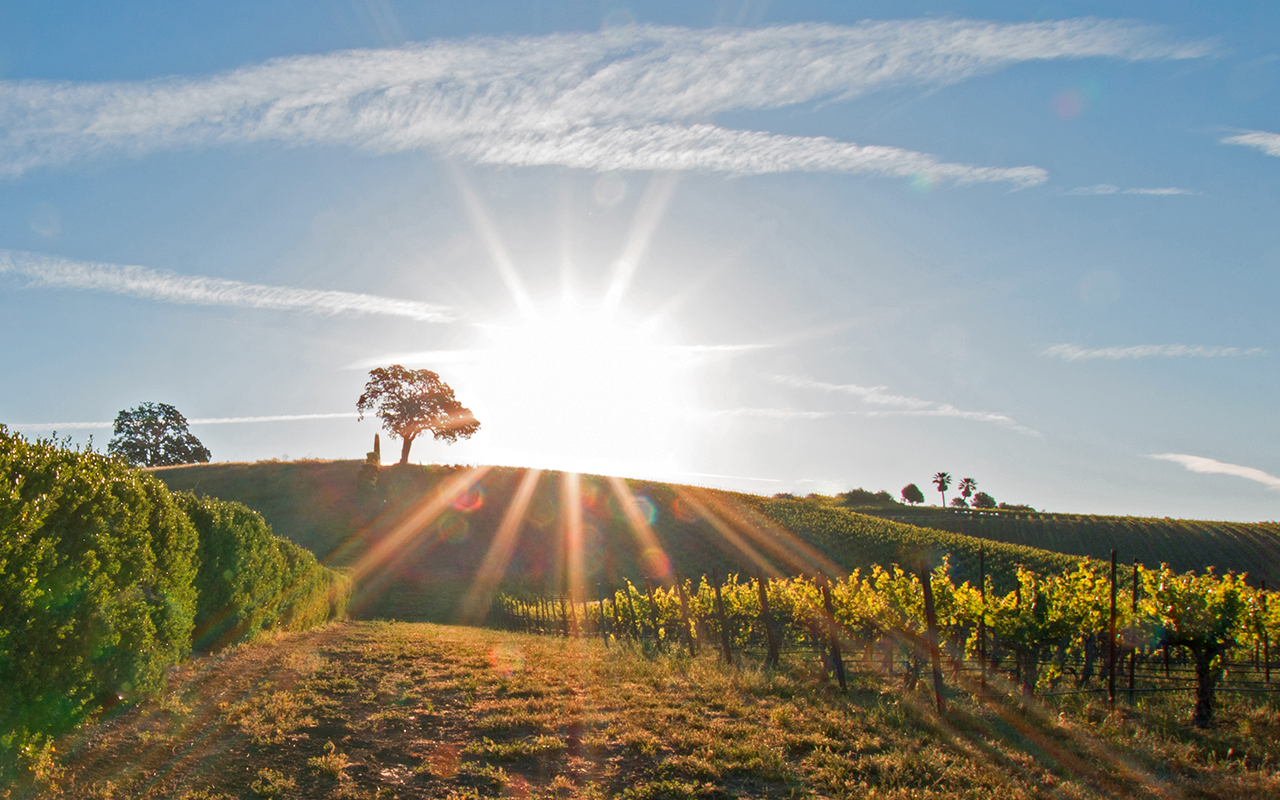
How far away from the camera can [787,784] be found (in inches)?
302

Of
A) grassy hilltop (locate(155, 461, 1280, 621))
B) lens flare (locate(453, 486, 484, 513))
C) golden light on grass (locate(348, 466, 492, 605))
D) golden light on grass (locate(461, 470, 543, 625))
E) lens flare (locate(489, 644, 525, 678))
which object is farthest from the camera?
lens flare (locate(453, 486, 484, 513))

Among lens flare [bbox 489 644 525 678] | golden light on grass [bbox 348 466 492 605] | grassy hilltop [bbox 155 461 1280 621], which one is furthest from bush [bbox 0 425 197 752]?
golden light on grass [bbox 348 466 492 605]

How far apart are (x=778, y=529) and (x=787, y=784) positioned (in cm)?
5856

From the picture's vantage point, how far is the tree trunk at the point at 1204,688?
10922mm

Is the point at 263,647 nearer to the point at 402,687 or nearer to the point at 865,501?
the point at 402,687

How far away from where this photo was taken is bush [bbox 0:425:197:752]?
6.91 m

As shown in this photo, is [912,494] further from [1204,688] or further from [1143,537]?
[1204,688]

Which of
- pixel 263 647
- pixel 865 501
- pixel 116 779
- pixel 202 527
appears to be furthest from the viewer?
pixel 865 501

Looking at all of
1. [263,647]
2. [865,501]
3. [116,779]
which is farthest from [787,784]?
[865,501]

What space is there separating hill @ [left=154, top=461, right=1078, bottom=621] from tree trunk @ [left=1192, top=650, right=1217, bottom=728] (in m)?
32.7

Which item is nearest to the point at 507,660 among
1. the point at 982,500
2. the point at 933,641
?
the point at 933,641

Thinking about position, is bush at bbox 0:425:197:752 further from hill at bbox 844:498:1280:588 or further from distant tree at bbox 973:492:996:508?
distant tree at bbox 973:492:996:508

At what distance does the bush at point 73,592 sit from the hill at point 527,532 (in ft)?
101

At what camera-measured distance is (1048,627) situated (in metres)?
13.6
